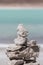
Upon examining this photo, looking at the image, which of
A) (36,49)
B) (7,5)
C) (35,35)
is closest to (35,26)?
(35,35)

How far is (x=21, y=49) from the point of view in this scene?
2.50m

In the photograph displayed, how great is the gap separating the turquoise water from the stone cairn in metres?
2.03

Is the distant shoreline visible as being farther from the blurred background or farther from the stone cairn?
the stone cairn

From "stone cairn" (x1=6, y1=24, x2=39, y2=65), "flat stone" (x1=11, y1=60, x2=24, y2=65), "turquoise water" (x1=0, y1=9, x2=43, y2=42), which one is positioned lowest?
"flat stone" (x1=11, y1=60, x2=24, y2=65)

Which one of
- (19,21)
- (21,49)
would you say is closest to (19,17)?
(19,21)

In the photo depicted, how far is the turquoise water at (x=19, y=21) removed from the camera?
4742mm

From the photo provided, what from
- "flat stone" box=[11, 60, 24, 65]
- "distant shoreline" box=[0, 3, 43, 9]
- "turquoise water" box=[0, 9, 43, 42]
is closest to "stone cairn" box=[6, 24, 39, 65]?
"flat stone" box=[11, 60, 24, 65]

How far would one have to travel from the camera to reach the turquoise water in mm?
4742

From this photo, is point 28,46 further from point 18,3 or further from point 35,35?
point 18,3

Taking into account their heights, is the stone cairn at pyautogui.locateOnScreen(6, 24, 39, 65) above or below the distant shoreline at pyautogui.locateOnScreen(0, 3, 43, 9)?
below

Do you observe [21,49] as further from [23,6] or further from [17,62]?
[23,6]

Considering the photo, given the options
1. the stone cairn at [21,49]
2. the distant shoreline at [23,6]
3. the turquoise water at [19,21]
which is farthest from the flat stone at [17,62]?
the distant shoreline at [23,6]

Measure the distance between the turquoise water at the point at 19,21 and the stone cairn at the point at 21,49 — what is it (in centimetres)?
203

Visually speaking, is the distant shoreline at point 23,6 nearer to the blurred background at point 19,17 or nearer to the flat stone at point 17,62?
the blurred background at point 19,17
